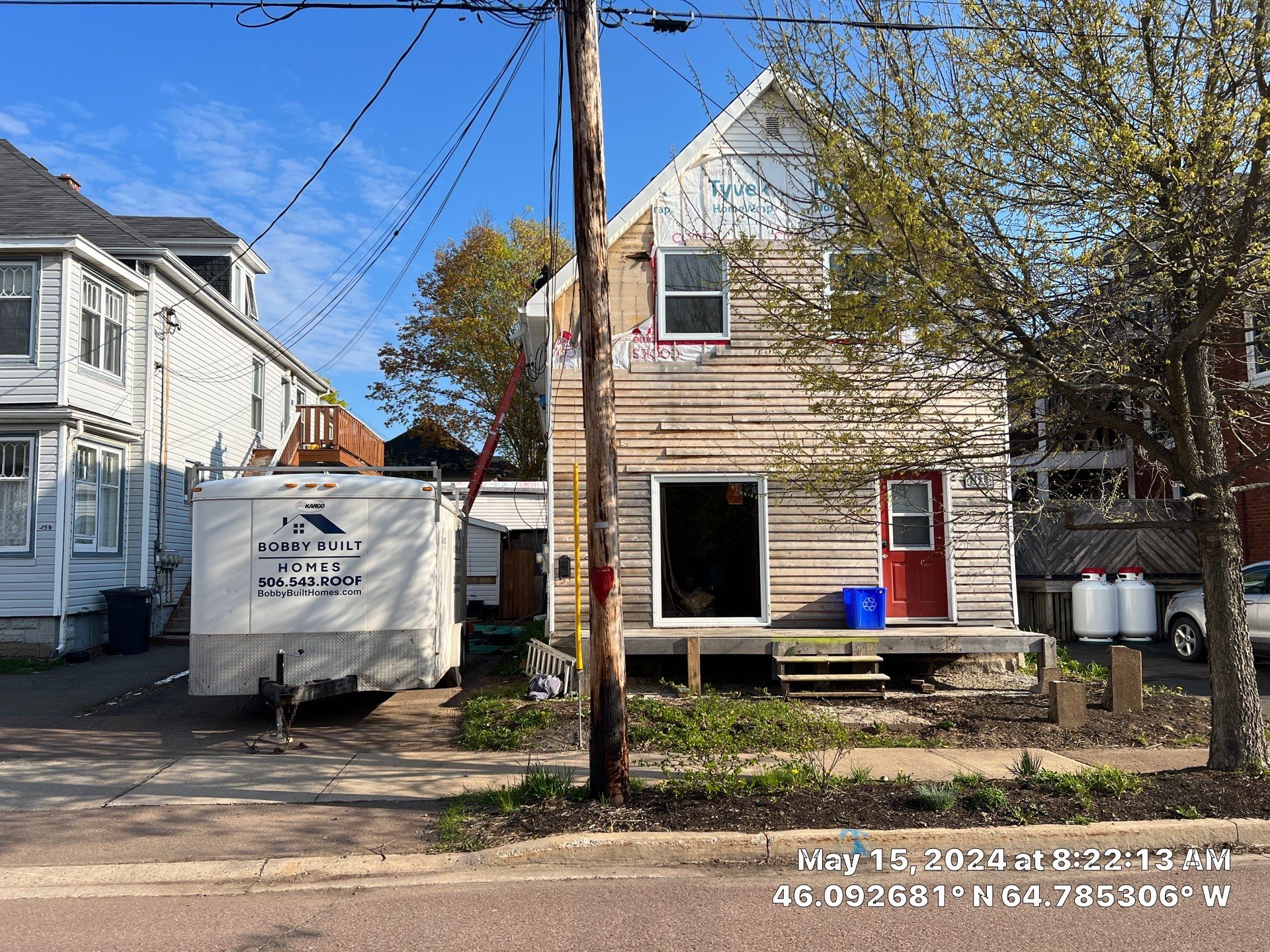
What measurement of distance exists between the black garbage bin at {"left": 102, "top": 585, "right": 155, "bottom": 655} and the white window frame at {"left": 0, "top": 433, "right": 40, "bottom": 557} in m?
1.50

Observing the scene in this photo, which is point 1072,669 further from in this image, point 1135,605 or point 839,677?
point 1135,605

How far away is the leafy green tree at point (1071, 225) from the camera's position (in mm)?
6270

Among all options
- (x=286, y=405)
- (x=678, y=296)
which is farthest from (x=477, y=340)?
(x=678, y=296)

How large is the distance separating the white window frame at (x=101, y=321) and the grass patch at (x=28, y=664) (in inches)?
196

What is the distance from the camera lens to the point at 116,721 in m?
10.5

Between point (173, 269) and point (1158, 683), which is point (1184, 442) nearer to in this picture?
point (1158, 683)

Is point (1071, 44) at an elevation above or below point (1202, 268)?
above

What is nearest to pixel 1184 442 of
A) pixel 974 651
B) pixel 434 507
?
pixel 974 651

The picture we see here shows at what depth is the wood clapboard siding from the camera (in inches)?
496

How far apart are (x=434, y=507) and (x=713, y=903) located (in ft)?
18.7

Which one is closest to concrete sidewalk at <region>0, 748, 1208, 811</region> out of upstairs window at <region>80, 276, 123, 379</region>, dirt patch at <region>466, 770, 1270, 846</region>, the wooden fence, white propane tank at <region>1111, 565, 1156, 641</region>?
dirt patch at <region>466, 770, 1270, 846</region>

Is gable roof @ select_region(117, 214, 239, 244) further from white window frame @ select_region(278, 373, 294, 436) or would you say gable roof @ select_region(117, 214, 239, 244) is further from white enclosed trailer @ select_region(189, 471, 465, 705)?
Answer: white enclosed trailer @ select_region(189, 471, 465, 705)

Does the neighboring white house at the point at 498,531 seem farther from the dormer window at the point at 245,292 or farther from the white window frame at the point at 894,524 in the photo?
the white window frame at the point at 894,524

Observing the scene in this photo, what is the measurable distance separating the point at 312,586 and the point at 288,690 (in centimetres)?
106
